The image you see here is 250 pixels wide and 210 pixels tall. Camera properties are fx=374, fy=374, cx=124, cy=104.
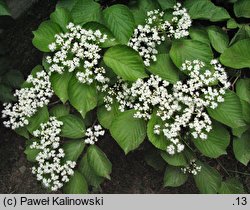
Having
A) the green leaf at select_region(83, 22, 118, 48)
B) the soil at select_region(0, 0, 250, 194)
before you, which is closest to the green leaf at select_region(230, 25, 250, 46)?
the green leaf at select_region(83, 22, 118, 48)

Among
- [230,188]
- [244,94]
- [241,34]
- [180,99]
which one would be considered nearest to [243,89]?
[244,94]

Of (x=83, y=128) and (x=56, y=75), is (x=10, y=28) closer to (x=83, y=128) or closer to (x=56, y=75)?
(x=56, y=75)

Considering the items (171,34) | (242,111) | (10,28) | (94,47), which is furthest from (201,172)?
(10,28)

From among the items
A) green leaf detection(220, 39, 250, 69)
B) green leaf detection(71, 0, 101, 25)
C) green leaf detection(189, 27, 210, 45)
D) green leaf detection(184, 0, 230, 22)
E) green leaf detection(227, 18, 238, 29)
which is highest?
green leaf detection(71, 0, 101, 25)

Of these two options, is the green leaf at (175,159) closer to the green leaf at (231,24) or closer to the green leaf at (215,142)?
the green leaf at (215,142)

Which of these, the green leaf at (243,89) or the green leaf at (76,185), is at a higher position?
the green leaf at (243,89)

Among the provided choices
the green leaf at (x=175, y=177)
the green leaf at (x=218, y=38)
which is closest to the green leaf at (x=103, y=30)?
the green leaf at (x=218, y=38)

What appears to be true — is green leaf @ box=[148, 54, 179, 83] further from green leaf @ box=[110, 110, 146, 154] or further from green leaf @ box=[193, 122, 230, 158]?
green leaf @ box=[193, 122, 230, 158]
